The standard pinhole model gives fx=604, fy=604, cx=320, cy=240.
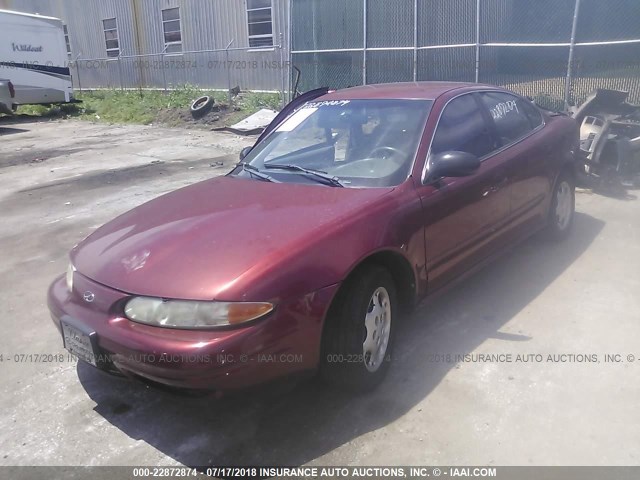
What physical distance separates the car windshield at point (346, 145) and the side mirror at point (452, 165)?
0.53 feet

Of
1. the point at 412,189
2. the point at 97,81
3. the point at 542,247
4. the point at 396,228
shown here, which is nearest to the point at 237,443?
the point at 396,228

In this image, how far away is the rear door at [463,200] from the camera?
146 inches

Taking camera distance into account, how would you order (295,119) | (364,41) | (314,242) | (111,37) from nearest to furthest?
(314,242), (295,119), (364,41), (111,37)

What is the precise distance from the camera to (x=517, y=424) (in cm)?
308

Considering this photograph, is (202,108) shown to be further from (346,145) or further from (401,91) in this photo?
(346,145)

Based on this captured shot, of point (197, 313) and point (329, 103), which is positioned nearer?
point (197, 313)

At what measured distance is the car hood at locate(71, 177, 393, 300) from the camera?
2.85 m

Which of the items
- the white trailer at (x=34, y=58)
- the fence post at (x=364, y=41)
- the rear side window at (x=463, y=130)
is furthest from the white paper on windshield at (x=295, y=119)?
the white trailer at (x=34, y=58)

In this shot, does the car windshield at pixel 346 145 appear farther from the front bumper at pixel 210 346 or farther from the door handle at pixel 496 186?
the front bumper at pixel 210 346

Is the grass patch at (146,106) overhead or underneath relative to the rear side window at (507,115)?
underneath

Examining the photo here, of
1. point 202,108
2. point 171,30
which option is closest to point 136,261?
point 202,108

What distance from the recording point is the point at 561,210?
547 cm

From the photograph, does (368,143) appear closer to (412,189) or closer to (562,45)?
(412,189)

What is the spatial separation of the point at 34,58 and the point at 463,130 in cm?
1773
